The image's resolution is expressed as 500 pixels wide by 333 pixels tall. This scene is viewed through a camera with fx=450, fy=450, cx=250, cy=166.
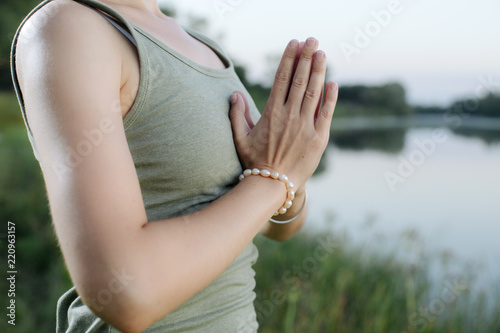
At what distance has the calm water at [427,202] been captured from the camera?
4.28 meters

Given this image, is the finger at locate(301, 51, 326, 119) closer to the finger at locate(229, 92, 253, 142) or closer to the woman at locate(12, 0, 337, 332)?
the woman at locate(12, 0, 337, 332)

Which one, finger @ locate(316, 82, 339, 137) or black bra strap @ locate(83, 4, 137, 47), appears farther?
finger @ locate(316, 82, 339, 137)

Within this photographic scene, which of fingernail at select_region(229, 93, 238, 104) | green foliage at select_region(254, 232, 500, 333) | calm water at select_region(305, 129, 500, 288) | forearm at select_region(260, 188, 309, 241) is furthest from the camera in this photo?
calm water at select_region(305, 129, 500, 288)

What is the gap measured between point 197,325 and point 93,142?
1.51 ft

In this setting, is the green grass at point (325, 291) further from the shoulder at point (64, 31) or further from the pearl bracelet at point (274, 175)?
the shoulder at point (64, 31)

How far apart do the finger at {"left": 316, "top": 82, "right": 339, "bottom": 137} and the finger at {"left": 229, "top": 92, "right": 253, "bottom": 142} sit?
16 centimetres

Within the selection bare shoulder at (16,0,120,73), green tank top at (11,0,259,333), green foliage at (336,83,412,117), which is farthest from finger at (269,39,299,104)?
green foliage at (336,83,412,117)

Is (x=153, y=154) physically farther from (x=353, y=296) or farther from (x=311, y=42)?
(x=353, y=296)

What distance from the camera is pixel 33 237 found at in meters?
4.59

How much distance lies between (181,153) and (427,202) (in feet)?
23.9

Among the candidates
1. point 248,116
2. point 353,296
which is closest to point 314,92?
point 248,116

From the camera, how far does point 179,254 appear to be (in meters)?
0.71

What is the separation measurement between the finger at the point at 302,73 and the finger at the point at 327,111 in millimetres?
58

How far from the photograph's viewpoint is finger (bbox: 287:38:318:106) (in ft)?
3.22
